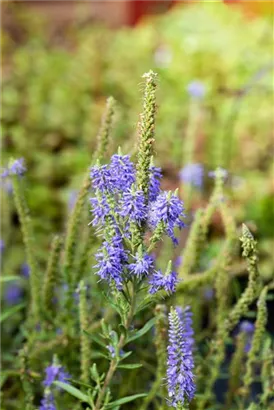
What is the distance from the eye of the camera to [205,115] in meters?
4.20

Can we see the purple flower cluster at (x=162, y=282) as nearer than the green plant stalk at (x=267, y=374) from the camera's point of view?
Yes

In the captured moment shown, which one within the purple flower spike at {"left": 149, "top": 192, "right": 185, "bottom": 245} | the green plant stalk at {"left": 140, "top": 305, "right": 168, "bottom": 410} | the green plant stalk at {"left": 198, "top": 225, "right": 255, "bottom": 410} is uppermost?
the purple flower spike at {"left": 149, "top": 192, "right": 185, "bottom": 245}

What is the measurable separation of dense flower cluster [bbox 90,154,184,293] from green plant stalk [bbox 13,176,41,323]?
1.71 ft

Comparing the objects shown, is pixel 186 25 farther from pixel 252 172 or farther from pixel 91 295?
pixel 91 295

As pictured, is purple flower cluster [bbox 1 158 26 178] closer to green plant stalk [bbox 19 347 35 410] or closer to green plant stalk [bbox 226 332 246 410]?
green plant stalk [bbox 19 347 35 410]

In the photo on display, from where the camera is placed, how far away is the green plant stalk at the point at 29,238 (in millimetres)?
1635

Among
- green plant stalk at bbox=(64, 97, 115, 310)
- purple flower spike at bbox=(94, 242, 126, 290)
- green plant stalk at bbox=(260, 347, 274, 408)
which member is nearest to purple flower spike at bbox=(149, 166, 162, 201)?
purple flower spike at bbox=(94, 242, 126, 290)

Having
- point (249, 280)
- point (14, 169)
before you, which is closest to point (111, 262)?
point (249, 280)

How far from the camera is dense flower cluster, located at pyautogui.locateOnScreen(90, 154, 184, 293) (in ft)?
3.64

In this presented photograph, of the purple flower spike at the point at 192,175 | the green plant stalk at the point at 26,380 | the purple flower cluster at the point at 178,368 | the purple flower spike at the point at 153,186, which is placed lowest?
the purple flower cluster at the point at 178,368

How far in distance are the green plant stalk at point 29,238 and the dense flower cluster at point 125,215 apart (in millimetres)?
520

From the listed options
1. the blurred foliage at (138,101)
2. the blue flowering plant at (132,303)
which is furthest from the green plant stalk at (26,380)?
the blurred foliage at (138,101)

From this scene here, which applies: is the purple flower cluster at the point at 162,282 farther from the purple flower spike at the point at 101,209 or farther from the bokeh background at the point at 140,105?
the bokeh background at the point at 140,105

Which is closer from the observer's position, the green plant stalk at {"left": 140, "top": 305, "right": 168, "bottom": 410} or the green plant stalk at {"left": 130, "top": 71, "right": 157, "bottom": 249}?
the green plant stalk at {"left": 130, "top": 71, "right": 157, "bottom": 249}
